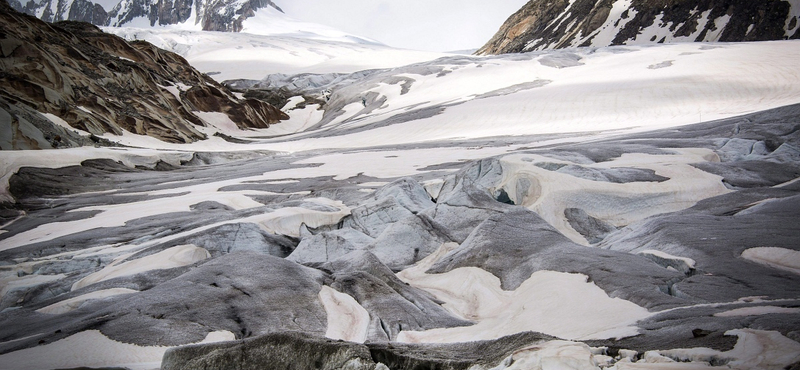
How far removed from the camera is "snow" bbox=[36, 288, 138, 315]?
20.0 ft

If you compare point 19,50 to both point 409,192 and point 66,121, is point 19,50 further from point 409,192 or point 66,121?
point 409,192

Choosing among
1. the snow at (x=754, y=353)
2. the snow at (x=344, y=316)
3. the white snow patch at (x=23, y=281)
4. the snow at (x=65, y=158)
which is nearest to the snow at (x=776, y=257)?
the snow at (x=754, y=353)

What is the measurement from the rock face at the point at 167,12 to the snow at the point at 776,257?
157 meters

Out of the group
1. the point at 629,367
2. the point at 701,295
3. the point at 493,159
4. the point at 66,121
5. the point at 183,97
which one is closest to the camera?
the point at 629,367

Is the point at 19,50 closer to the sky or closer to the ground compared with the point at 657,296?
closer to the sky

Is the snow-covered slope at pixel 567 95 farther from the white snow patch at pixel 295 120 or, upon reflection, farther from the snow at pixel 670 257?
the snow at pixel 670 257

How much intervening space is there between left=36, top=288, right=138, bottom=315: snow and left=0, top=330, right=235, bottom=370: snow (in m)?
1.73

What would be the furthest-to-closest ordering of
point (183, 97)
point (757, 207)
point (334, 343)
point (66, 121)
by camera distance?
point (183, 97) < point (66, 121) < point (757, 207) < point (334, 343)

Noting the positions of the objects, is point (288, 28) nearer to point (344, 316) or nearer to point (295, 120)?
point (295, 120)

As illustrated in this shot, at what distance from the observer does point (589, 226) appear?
33.8ft

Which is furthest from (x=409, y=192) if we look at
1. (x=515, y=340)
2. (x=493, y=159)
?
(x=515, y=340)

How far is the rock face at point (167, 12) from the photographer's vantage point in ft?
508

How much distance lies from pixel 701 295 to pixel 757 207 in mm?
3878

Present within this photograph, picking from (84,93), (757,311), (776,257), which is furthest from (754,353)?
(84,93)
